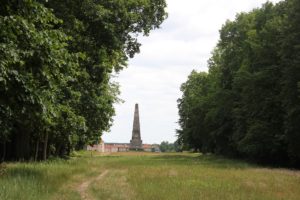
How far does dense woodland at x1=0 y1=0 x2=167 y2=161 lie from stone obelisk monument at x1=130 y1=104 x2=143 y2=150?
3096 inches

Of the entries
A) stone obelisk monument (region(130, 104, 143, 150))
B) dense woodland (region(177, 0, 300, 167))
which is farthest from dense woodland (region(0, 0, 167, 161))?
stone obelisk monument (region(130, 104, 143, 150))

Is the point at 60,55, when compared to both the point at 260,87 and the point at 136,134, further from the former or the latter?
the point at 136,134

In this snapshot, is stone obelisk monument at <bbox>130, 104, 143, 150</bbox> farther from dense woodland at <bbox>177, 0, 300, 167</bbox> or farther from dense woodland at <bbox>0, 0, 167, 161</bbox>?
dense woodland at <bbox>0, 0, 167, 161</bbox>

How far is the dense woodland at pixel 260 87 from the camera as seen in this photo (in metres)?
40.5

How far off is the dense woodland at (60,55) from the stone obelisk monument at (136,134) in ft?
258

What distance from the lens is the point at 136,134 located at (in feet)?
430

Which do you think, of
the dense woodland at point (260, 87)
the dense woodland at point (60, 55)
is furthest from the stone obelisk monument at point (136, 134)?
the dense woodland at point (60, 55)

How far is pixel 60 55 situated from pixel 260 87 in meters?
35.9

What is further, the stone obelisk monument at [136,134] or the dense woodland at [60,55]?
the stone obelisk monument at [136,134]

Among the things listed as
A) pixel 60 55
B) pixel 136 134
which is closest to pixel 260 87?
pixel 60 55

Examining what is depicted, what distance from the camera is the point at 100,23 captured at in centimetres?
2488

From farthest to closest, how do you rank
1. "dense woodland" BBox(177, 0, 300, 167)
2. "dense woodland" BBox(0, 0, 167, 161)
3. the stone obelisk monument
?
1. the stone obelisk monument
2. "dense woodland" BBox(177, 0, 300, 167)
3. "dense woodland" BBox(0, 0, 167, 161)

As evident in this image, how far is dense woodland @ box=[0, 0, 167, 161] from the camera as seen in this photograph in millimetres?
13445

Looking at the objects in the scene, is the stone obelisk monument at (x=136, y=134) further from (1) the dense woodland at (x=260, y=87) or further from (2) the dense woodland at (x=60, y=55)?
(2) the dense woodland at (x=60, y=55)
